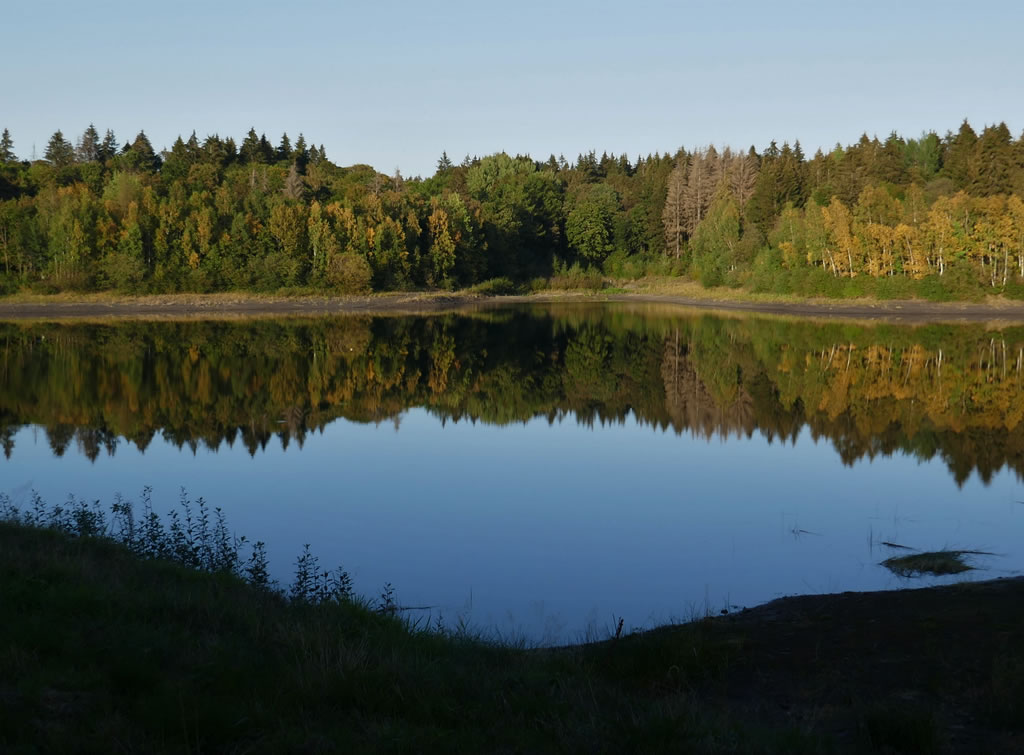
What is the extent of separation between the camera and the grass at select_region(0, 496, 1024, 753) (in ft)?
15.6

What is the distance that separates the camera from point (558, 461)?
17.9 m

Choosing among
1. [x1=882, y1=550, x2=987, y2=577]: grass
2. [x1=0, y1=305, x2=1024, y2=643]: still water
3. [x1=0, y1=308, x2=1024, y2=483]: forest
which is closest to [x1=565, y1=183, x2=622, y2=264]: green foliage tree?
[x1=0, y1=308, x2=1024, y2=483]: forest

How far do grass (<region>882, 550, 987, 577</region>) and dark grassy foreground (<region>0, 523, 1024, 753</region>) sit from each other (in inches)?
92.2

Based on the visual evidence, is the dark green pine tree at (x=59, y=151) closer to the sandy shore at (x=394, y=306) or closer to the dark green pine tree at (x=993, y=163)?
the sandy shore at (x=394, y=306)

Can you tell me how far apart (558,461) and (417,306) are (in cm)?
5742

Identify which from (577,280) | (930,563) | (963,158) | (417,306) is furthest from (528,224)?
(930,563)

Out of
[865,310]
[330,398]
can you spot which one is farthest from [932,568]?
[865,310]

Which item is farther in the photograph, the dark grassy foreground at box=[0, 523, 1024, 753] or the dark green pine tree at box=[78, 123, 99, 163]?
the dark green pine tree at box=[78, 123, 99, 163]

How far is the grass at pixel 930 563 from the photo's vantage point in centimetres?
1050

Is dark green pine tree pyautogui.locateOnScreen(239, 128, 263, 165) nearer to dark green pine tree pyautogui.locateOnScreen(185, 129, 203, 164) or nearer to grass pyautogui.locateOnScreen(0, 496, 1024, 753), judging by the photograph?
dark green pine tree pyautogui.locateOnScreen(185, 129, 203, 164)

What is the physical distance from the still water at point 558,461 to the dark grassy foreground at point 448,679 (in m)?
2.14

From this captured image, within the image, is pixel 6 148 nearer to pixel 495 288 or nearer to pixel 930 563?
pixel 495 288

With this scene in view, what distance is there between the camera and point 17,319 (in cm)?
5900

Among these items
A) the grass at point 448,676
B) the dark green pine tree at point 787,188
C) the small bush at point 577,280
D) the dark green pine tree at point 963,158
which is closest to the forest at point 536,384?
the grass at point 448,676
